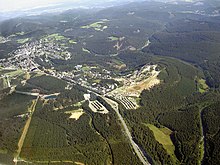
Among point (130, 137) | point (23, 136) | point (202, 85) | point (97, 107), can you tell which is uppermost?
point (23, 136)

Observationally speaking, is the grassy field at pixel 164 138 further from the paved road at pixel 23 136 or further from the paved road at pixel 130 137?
the paved road at pixel 23 136

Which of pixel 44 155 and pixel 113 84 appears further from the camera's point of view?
pixel 113 84

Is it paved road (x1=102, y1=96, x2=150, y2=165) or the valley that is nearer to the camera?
paved road (x1=102, y1=96, x2=150, y2=165)

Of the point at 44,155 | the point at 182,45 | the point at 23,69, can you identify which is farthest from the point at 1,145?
the point at 182,45

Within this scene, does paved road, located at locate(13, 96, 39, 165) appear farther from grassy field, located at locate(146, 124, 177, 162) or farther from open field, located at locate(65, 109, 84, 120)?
grassy field, located at locate(146, 124, 177, 162)

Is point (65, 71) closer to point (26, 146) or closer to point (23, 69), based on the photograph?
point (23, 69)

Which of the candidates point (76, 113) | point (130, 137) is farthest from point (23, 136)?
point (130, 137)

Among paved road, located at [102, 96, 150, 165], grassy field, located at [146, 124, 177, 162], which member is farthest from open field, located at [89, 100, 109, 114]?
grassy field, located at [146, 124, 177, 162]

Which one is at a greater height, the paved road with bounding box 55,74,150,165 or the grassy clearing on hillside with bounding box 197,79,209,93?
the paved road with bounding box 55,74,150,165

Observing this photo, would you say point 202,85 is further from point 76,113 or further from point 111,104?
point 76,113
